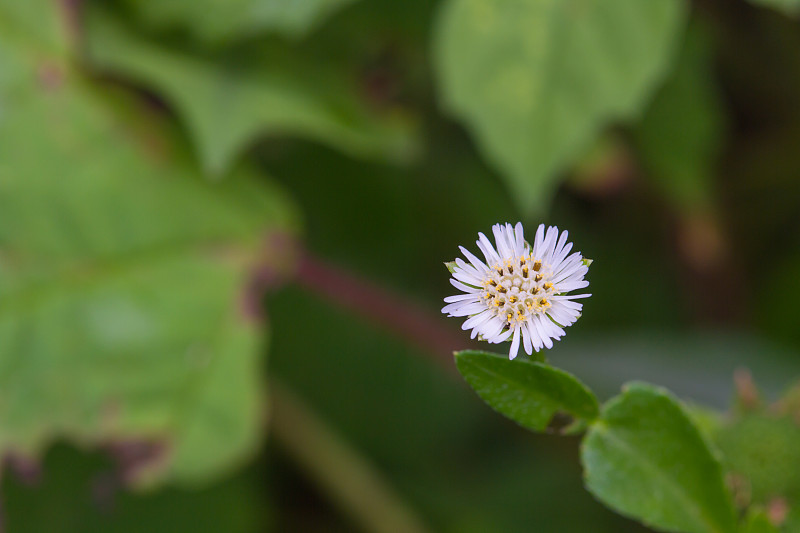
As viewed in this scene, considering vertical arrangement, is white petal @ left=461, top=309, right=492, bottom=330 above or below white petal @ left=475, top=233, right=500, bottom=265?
below

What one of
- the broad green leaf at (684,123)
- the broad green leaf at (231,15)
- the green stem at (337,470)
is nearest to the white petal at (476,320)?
the broad green leaf at (231,15)

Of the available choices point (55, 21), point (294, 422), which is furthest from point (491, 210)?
point (55, 21)

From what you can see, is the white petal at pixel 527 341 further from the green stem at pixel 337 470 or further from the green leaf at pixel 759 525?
the green stem at pixel 337 470

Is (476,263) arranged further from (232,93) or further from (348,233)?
(348,233)

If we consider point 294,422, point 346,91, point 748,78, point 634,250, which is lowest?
point 294,422

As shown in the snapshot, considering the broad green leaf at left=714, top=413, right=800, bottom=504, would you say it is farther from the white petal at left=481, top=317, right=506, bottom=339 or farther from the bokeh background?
the white petal at left=481, top=317, right=506, bottom=339

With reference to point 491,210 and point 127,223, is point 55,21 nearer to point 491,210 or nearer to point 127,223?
point 127,223

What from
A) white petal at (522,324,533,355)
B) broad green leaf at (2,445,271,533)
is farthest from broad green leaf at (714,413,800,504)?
broad green leaf at (2,445,271,533)
